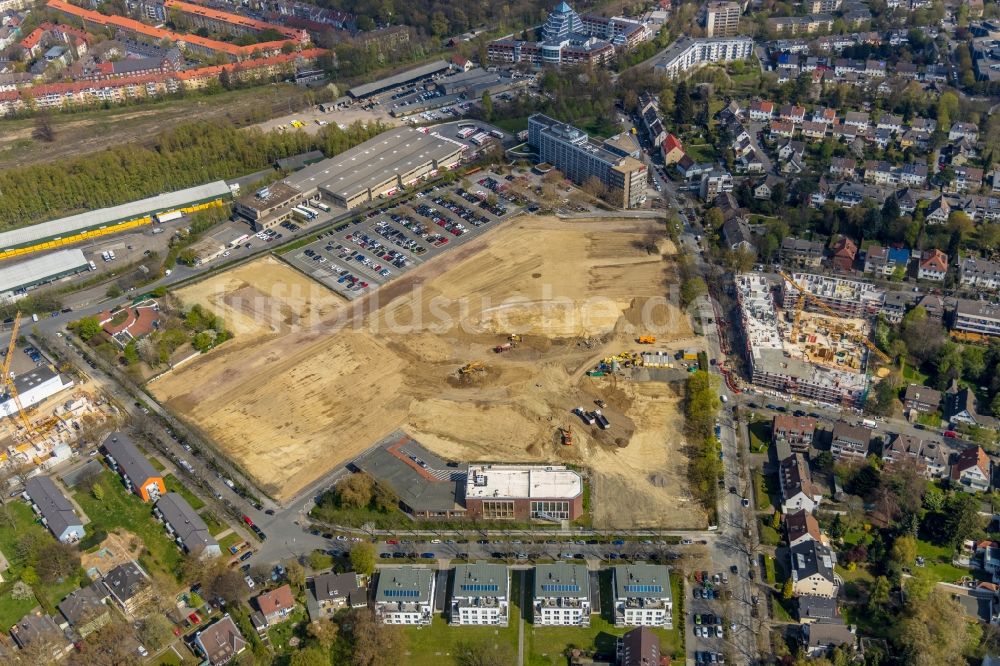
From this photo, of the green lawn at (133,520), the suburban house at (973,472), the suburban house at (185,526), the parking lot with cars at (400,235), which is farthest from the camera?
the parking lot with cars at (400,235)

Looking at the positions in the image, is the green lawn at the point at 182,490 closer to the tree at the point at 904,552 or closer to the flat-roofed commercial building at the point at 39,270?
the flat-roofed commercial building at the point at 39,270

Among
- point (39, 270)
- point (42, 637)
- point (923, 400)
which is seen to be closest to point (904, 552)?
point (923, 400)

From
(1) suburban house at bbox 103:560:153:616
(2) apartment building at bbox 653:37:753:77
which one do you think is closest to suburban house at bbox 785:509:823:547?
(1) suburban house at bbox 103:560:153:616

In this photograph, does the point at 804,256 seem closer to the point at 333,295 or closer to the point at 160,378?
the point at 333,295

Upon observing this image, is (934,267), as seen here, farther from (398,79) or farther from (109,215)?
(109,215)

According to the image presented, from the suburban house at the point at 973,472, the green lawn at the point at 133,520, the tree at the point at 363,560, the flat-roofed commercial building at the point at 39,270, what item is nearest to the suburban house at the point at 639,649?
the tree at the point at 363,560

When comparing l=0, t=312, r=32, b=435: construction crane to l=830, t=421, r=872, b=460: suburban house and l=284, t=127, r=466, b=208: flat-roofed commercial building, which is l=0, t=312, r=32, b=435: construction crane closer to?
l=284, t=127, r=466, b=208: flat-roofed commercial building
